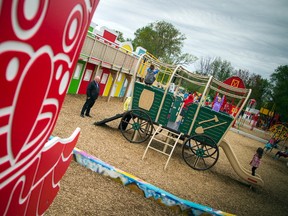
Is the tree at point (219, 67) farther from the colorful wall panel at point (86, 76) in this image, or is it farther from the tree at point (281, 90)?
the colorful wall panel at point (86, 76)

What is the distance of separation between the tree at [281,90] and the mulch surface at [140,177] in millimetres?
30887

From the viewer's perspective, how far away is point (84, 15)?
2.96ft

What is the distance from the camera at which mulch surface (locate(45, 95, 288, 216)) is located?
3.73 meters

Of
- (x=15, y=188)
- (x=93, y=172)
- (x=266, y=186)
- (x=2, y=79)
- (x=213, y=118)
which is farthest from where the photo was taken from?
(x=266, y=186)

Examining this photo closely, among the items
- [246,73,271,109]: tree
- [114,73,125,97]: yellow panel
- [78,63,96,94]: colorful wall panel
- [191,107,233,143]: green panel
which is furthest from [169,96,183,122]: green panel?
[246,73,271,109]: tree

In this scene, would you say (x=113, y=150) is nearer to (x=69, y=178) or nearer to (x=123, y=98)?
(x=69, y=178)

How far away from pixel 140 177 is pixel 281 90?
131 ft

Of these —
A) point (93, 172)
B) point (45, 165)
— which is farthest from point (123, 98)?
point (45, 165)

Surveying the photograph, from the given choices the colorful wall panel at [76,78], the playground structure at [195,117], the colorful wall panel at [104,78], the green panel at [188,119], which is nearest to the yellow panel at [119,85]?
the colorful wall panel at [104,78]

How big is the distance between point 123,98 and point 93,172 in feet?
38.2

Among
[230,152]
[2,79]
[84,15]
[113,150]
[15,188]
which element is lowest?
[113,150]

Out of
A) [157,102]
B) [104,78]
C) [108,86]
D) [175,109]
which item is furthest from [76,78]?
[157,102]

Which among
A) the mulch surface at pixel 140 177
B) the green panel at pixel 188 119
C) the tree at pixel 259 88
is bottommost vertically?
the mulch surface at pixel 140 177

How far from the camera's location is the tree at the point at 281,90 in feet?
119
